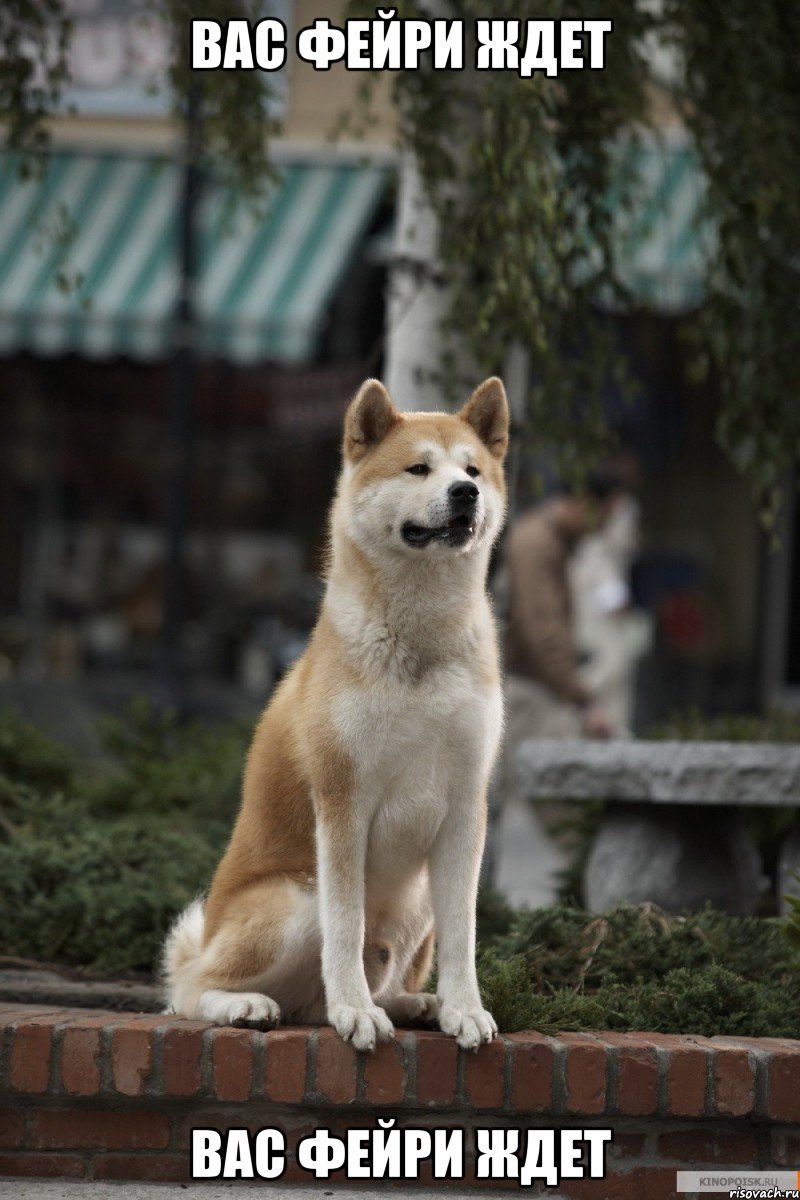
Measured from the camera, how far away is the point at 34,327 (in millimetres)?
11594

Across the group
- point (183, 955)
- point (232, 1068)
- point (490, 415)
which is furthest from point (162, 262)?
point (232, 1068)

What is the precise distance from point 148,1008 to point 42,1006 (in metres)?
0.28

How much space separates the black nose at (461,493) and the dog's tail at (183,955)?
4.15 feet

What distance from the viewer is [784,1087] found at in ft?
11.3

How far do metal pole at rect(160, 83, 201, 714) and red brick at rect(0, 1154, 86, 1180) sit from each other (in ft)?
22.6

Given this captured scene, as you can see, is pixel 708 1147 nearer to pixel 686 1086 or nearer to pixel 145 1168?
pixel 686 1086

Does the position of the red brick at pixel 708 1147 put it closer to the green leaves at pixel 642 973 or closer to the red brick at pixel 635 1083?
the red brick at pixel 635 1083

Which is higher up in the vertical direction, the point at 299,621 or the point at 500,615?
the point at 299,621

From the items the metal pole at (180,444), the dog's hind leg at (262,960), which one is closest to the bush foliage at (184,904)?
the dog's hind leg at (262,960)

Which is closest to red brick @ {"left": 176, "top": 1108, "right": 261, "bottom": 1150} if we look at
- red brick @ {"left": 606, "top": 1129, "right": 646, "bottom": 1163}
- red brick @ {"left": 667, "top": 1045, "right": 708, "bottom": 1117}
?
red brick @ {"left": 606, "top": 1129, "right": 646, "bottom": 1163}

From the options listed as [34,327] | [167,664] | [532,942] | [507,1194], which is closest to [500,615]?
[532,942]

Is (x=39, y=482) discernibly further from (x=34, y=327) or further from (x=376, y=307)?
(x=376, y=307)

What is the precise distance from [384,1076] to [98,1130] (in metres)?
0.68

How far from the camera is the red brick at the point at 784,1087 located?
3439 mm
